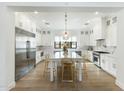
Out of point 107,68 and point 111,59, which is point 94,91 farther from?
point 107,68

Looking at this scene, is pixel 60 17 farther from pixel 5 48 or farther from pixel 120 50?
pixel 5 48

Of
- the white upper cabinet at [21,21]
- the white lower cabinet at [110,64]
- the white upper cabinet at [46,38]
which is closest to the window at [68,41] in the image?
the white upper cabinet at [46,38]

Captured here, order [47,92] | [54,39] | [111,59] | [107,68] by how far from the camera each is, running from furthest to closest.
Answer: [54,39]
[107,68]
[111,59]
[47,92]

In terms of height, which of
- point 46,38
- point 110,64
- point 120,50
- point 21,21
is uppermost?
point 21,21

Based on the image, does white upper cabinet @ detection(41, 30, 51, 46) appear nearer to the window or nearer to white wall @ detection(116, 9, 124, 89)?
the window

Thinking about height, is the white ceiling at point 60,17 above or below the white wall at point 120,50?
above

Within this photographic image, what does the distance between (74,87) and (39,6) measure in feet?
8.51

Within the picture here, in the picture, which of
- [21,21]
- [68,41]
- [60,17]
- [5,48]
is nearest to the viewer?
[5,48]

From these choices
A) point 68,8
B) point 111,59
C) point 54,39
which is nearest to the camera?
point 68,8

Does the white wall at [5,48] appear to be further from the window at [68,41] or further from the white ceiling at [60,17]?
the window at [68,41]

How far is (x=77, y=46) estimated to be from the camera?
50.8ft

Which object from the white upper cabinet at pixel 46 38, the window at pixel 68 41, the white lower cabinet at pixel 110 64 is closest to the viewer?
the white lower cabinet at pixel 110 64

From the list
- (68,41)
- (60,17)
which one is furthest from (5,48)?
(68,41)

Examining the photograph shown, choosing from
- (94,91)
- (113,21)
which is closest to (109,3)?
(94,91)
